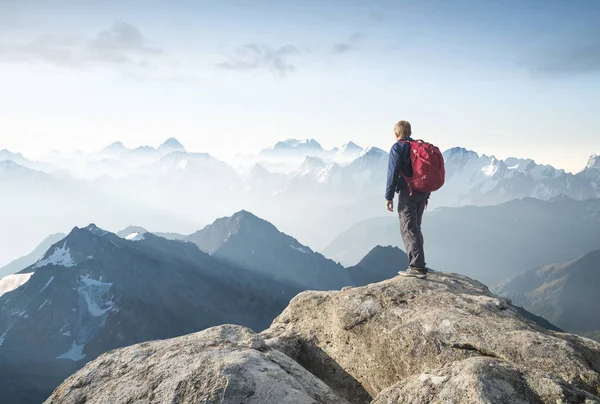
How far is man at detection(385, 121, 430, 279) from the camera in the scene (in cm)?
1374

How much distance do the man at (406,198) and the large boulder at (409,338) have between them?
1.05 m

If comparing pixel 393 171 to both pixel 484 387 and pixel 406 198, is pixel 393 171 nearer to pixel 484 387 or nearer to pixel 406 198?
pixel 406 198

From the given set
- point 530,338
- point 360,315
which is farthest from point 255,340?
point 530,338

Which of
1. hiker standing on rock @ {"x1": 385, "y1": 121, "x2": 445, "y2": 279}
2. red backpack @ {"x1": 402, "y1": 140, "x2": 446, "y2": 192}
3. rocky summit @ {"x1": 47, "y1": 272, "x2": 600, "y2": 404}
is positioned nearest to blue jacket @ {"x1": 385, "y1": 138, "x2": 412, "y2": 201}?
hiker standing on rock @ {"x1": 385, "y1": 121, "x2": 445, "y2": 279}

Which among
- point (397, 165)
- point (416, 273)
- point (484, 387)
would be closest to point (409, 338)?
point (484, 387)

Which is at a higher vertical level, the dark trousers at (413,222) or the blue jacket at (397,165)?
the blue jacket at (397,165)

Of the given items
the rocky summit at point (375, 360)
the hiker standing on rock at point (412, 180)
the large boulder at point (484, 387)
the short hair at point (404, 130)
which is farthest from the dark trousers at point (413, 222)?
the large boulder at point (484, 387)

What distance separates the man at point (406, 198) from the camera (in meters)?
13.7

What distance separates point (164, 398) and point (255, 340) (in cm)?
342

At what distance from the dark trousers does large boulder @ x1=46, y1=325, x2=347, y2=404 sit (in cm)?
684

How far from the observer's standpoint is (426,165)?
43.7 ft

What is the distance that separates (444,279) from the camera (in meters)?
14.8

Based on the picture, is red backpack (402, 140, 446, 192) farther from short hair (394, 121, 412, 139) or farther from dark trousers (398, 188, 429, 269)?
dark trousers (398, 188, 429, 269)

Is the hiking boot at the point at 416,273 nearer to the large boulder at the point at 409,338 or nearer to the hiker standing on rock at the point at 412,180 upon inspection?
the hiker standing on rock at the point at 412,180
